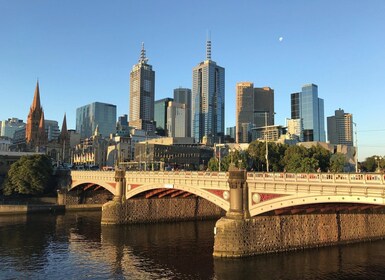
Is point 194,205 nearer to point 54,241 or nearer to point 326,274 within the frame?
point 54,241

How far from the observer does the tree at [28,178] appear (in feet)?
→ 307

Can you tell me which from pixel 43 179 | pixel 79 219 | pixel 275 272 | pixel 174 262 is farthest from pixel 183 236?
Result: pixel 43 179

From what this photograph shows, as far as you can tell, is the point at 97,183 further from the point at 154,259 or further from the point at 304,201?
the point at 304,201

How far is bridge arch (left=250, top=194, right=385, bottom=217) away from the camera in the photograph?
32.8 metres

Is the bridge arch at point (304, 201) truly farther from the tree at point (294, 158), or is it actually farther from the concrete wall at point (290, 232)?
the tree at point (294, 158)

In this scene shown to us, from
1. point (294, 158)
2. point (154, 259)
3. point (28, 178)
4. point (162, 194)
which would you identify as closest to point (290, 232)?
point (154, 259)

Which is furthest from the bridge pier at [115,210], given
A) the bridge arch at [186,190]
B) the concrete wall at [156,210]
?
the bridge arch at [186,190]

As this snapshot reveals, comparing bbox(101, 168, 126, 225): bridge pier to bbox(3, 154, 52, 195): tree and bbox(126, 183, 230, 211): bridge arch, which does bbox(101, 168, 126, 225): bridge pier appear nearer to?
bbox(126, 183, 230, 211): bridge arch

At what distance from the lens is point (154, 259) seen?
4431cm

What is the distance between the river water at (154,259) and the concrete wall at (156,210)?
6947 mm

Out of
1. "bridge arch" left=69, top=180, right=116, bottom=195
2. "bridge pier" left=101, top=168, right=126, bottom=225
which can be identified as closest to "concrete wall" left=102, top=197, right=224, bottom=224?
"bridge pier" left=101, top=168, right=126, bottom=225

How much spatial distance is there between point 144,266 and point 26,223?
38782mm

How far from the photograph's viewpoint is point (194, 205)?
248 ft

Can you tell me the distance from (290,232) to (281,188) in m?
7.56
